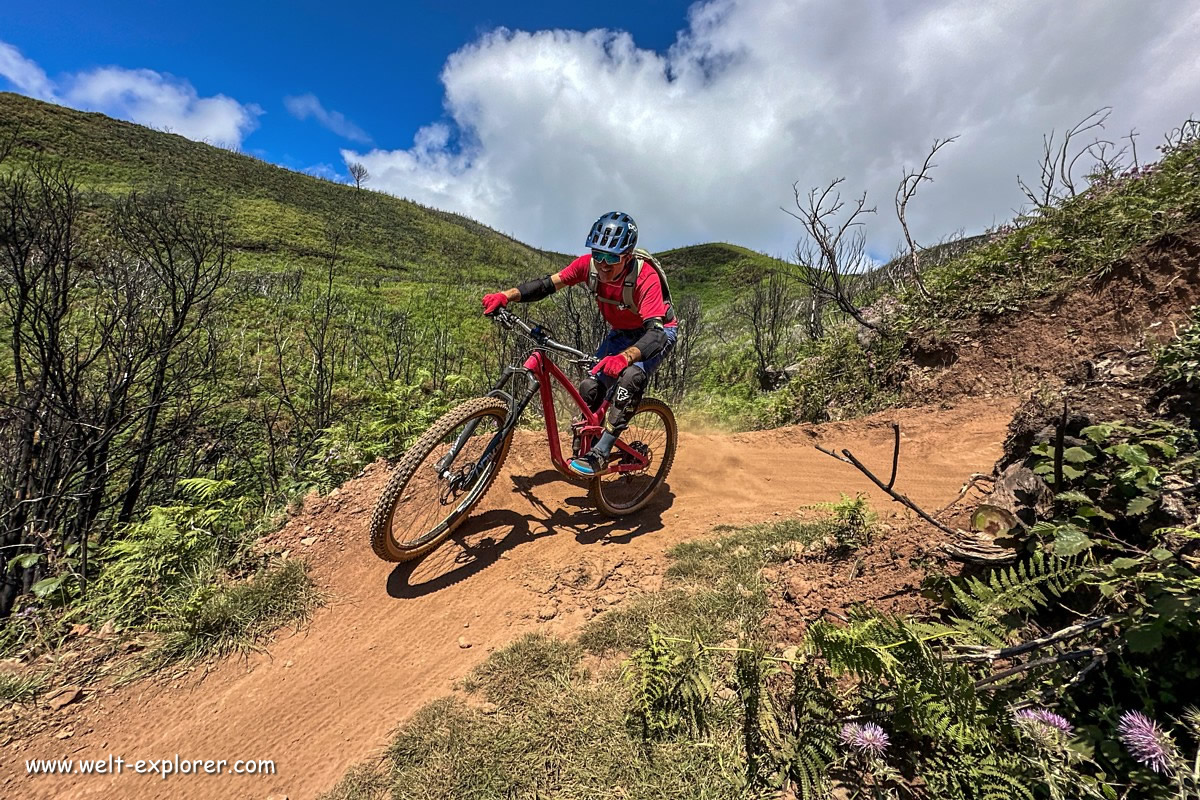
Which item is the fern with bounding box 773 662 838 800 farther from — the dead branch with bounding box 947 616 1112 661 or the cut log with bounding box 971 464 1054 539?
the cut log with bounding box 971 464 1054 539

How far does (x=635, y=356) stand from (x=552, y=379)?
837 mm

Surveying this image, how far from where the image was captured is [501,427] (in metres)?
4.52

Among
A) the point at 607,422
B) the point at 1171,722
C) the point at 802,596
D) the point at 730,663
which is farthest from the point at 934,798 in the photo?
the point at 607,422

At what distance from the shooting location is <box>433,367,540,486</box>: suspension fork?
13.8ft

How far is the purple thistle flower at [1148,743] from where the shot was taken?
1.39m

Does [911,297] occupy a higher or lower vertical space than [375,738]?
higher

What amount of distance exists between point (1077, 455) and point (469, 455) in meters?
4.29

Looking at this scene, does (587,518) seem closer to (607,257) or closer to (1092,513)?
(607,257)

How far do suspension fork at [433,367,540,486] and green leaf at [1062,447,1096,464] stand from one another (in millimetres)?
3516

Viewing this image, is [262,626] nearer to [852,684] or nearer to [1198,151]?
[852,684]

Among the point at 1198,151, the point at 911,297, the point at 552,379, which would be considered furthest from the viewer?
the point at 911,297

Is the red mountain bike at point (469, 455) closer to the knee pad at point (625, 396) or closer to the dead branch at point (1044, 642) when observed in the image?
the knee pad at point (625, 396)

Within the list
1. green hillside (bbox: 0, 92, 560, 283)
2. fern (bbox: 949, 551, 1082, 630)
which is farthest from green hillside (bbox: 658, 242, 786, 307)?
fern (bbox: 949, 551, 1082, 630)

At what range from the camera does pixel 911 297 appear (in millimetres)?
10039
